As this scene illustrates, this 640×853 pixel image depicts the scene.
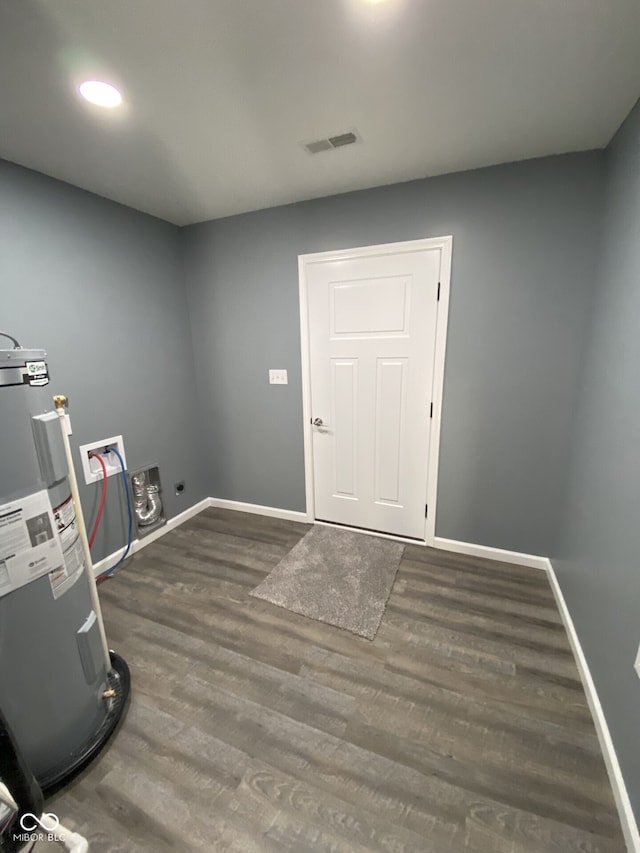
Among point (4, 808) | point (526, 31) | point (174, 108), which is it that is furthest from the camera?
point (174, 108)

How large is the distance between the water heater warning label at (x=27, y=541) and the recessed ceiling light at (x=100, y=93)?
1520 mm

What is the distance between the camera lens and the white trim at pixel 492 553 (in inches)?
90.0

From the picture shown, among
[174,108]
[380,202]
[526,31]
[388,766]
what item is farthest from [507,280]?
A: [388,766]

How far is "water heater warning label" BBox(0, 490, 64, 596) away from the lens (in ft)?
3.32

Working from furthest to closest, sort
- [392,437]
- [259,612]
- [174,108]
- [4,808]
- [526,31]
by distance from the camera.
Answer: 1. [392,437]
2. [259,612]
3. [174,108]
4. [526,31]
5. [4,808]

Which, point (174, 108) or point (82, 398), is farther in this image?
point (82, 398)

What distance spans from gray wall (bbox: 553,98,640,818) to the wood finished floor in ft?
0.73

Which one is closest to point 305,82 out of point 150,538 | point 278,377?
point 278,377

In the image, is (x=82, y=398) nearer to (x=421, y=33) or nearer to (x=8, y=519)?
(x=8, y=519)

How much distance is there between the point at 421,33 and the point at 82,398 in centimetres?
242

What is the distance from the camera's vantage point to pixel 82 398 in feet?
7.14

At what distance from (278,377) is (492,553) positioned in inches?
82.0

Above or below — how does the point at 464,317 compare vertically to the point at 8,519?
above

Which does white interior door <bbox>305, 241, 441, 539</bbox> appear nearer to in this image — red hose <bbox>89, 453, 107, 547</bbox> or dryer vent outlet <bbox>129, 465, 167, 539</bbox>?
dryer vent outlet <bbox>129, 465, 167, 539</bbox>
